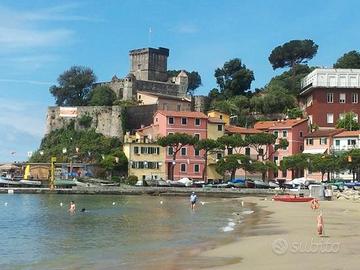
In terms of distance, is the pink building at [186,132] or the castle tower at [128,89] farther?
the castle tower at [128,89]

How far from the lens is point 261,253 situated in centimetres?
2245

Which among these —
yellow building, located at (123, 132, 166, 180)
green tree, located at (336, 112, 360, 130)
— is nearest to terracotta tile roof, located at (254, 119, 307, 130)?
green tree, located at (336, 112, 360, 130)

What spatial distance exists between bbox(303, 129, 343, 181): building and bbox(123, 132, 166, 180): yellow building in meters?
23.9

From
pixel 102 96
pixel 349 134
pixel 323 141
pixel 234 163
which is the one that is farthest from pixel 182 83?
pixel 349 134

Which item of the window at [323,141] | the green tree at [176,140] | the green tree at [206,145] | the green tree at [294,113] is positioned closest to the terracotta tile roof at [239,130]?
the green tree at [294,113]

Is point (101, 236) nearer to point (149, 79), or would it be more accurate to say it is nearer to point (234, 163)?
point (234, 163)

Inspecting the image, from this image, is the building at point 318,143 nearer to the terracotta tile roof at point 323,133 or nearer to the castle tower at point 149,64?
the terracotta tile roof at point 323,133

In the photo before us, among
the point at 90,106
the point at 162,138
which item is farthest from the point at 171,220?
the point at 90,106

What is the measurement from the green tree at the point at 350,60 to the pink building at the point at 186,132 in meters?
40.2

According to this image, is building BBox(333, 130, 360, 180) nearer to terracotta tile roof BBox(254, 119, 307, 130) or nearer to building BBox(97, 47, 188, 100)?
terracotta tile roof BBox(254, 119, 307, 130)

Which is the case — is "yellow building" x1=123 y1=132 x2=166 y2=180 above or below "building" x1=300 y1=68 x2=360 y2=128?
below

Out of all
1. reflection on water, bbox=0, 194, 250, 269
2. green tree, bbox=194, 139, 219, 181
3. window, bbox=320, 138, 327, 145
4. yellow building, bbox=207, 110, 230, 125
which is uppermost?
yellow building, bbox=207, 110, 230, 125

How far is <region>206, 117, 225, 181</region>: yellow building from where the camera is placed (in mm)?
98812

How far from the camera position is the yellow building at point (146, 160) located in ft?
321
